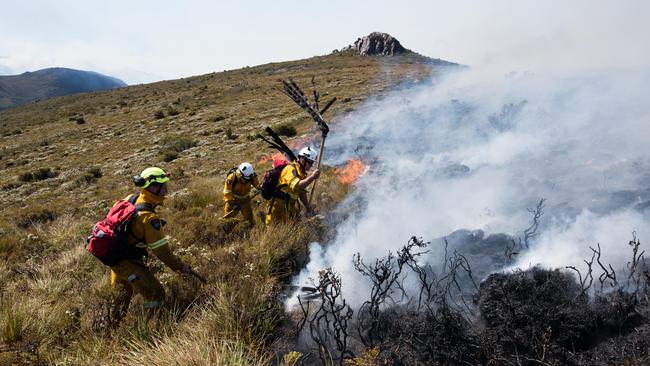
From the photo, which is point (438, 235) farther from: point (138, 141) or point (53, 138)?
point (53, 138)

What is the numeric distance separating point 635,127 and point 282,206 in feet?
29.9

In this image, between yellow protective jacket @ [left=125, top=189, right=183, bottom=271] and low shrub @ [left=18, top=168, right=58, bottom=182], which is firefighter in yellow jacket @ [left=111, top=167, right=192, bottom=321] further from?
low shrub @ [left=18, top=168, right=58, bottom=182]

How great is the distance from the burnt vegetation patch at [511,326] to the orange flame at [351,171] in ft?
18.2

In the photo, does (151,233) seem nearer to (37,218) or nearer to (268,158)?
(37,218)

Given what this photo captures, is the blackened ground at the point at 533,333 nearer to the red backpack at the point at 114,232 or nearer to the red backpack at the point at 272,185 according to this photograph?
the red backpack at the point at 114,232

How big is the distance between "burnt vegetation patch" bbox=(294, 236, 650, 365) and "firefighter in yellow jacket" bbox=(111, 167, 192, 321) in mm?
1656

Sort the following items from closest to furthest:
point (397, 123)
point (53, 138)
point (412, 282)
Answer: point (412, 282) < point (397, 123) < point (53, 138)

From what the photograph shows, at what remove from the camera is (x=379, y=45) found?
64.2 meters

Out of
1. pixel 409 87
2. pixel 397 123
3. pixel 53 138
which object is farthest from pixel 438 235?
pixel 53 138

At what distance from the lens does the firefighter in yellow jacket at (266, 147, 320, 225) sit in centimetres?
575

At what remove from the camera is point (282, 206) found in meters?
6.47

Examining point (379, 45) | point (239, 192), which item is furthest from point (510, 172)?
point (379, 45)

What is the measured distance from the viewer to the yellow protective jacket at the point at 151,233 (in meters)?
4.07

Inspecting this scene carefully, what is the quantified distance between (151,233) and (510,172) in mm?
7138
